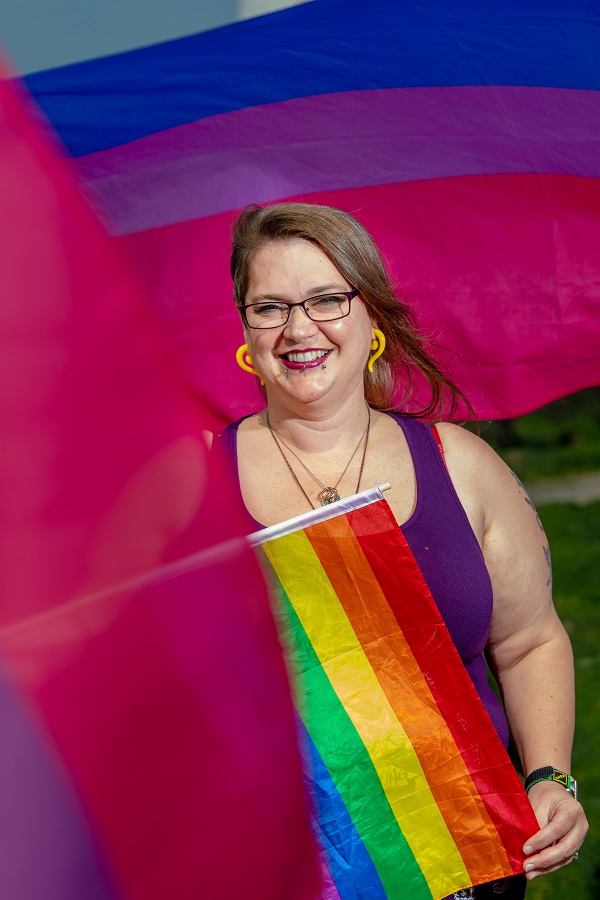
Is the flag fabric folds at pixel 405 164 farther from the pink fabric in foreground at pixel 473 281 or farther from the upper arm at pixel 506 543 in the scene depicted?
the upper arm at pixel 506 543

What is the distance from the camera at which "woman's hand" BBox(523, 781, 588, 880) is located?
178 centimetres

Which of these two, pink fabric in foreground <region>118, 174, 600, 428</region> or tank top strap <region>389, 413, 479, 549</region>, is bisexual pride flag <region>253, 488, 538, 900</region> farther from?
pink fabric in foreground <region>118, 174, 600, 428</region>

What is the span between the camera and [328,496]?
191cm

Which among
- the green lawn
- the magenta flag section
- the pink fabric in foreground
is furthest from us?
the green lawn

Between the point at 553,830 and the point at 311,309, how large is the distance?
99 centimetres

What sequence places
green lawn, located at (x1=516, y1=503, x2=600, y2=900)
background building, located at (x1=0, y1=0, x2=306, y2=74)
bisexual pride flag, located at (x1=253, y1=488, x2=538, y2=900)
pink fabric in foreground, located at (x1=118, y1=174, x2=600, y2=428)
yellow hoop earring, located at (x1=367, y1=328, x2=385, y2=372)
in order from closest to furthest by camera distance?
1. bisexual pride flag, located at (x1=253, y1=488, x2=538, y2=900)
2. yellow hoop earring, located at (x1=367, y1=328, x2=385, y2=372)
3. pink fabric in foreground, located at (x1=118, y1=174, x2=600, y2=428)
4. background building, located at (x1=0, y1=0, x2=306, y2=74)
5. green lawn, located at (x1=516, y1=503, x2=600, y2=900)

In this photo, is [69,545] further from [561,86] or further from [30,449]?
[561,86]

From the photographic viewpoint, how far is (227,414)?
2.66 meters

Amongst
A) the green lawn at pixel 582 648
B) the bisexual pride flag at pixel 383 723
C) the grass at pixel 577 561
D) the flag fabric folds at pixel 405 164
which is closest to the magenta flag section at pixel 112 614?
the bisexual pride flag at pixel 383 723

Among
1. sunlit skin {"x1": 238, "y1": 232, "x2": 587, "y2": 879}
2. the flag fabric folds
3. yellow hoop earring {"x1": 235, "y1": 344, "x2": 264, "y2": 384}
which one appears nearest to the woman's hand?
sunlit skin {"x1": 238, "y1": 232, "x2": 587, "y2": 879}

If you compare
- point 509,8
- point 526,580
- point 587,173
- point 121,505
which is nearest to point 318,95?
point 509,8

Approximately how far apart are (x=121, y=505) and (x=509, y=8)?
2338 mm

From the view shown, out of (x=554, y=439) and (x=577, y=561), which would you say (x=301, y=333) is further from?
(x=554, y=439)

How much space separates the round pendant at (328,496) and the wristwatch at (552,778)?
0.62 m
